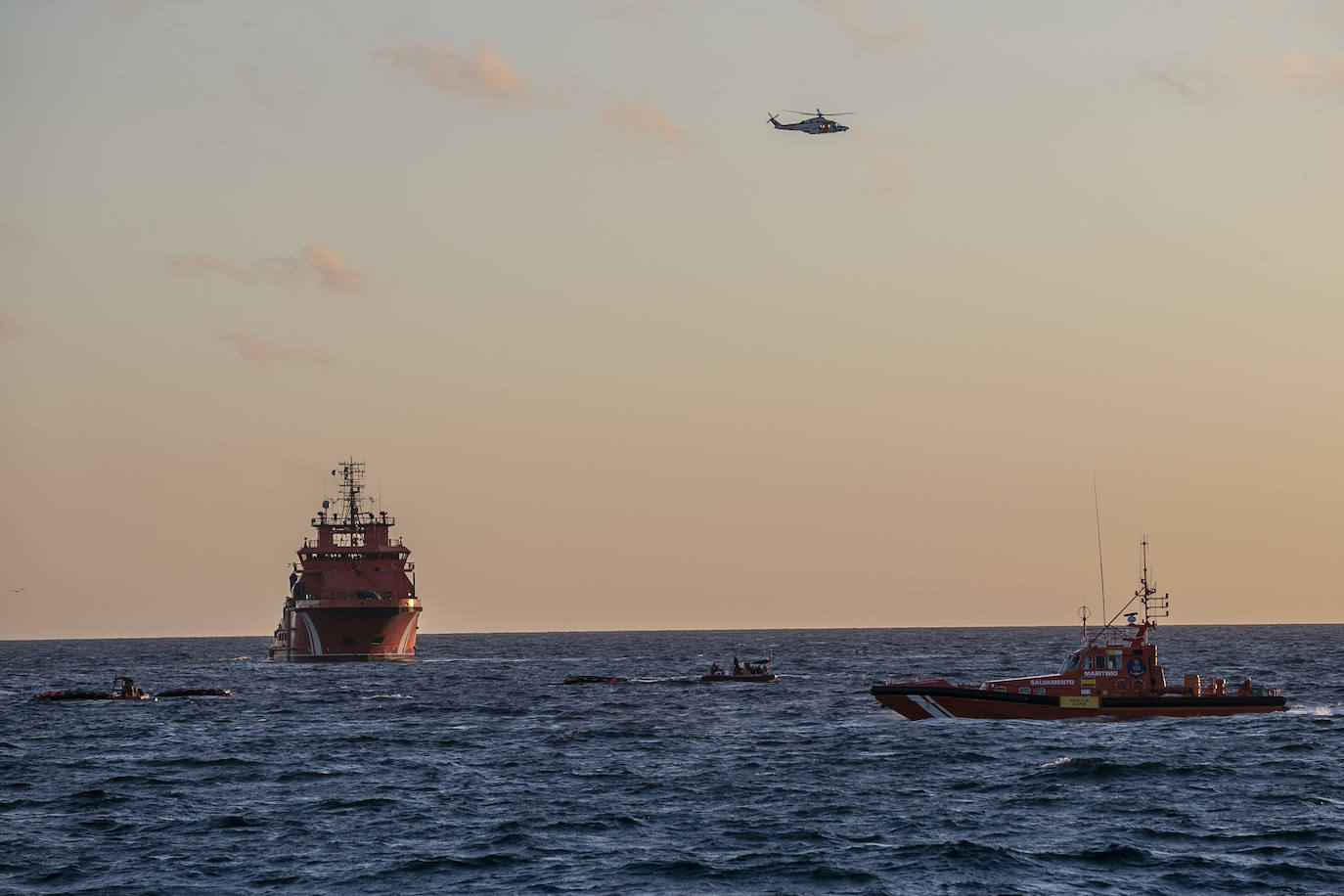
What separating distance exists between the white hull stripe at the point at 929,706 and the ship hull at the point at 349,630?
7911 cm

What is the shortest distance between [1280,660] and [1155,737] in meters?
88.3

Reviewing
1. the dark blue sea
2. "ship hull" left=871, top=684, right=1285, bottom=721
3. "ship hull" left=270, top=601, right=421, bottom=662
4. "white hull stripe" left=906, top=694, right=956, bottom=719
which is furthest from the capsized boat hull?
"white hull stripe" left=906, top=694, right=956, bottom=719

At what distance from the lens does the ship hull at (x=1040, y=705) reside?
5262 cm

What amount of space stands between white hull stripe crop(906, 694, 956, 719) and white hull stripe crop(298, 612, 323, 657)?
3256 inches

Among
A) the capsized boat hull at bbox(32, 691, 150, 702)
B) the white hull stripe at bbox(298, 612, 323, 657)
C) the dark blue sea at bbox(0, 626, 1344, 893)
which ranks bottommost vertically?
the dark blue sea at bbox(0, 626, 1344, 893)

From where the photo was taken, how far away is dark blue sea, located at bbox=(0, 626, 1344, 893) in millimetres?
30672

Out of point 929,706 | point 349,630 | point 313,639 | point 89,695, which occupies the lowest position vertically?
point 89,695

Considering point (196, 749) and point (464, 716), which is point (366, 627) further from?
point (196, 749)

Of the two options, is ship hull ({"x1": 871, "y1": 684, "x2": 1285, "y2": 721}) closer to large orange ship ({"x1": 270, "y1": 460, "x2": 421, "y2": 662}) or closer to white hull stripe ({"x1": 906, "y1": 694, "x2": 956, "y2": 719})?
white hull stripe ({"x1": 906, "y1": 694, "x2": 956, "y2": 719})

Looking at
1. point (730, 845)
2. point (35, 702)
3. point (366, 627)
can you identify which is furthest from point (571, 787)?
point (366, 627)

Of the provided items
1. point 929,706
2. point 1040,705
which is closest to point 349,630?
point 929,706

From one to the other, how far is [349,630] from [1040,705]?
84.9 m

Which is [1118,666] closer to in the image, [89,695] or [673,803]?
[673,803]

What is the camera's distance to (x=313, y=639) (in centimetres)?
12938
